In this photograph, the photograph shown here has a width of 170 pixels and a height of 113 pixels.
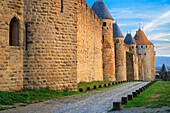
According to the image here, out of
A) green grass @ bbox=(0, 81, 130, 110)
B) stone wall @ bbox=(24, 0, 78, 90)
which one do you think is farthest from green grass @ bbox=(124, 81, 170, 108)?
stone wall @ bbox=(24, 0, 78, 90)

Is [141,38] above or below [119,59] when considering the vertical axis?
above

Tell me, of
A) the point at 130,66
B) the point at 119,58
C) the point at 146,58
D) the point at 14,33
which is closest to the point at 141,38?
the point at 146,58

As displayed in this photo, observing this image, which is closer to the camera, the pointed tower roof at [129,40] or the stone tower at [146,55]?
the pointed tower roof at [129,40]

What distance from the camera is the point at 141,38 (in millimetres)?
66875

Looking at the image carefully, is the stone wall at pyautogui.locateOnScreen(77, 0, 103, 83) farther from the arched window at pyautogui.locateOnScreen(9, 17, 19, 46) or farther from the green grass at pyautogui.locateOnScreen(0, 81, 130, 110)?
the arched window at pyautogui.locateOnScreen(9, 17, 19, 46)

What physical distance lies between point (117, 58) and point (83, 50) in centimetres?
1896

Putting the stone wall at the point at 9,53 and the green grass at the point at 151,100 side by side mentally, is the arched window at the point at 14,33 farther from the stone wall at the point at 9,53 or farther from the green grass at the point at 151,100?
the green grass at the point at 151,100

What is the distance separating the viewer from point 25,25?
1216 centimetres

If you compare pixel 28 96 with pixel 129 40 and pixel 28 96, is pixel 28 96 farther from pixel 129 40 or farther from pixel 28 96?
pixel 129 40

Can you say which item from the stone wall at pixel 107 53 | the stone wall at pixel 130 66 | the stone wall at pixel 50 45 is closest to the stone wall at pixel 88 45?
the stone wall at pixel 107 53

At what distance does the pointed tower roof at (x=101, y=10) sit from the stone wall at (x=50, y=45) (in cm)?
1842

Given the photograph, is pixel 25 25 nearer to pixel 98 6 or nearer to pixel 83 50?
pixel 83 50

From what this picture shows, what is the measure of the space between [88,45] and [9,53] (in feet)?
40.9

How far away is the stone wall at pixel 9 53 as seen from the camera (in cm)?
1099
